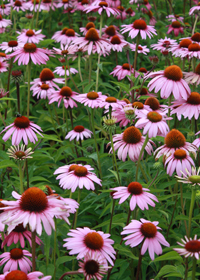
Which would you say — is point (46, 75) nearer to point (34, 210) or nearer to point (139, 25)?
point (139, 25)

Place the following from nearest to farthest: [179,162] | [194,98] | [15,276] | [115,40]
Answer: [15,276], [179,162], [194,98], [115,40]

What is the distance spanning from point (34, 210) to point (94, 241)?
280 mm

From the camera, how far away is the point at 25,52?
238 centimetres

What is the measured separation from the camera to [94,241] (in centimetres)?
131

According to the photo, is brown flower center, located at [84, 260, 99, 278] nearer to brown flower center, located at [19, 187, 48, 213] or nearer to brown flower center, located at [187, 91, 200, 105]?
brown flower center, located at [19, 187, 48, 213]

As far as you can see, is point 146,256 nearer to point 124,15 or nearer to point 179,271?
point 179,271

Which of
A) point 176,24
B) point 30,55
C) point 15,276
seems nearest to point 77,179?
point 15,276

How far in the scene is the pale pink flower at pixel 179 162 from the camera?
1646mm

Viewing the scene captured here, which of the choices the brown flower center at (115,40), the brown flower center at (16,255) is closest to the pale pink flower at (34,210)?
the brown flower center at (16,255)

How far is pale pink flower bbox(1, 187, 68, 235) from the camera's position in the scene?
1.14 metres

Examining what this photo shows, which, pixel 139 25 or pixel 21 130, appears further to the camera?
pixel 139 25

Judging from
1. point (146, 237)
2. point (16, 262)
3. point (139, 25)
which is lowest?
point (16, 262)

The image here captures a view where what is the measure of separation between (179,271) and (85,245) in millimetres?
415

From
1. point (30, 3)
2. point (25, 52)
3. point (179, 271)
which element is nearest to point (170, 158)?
point (179, 271)
